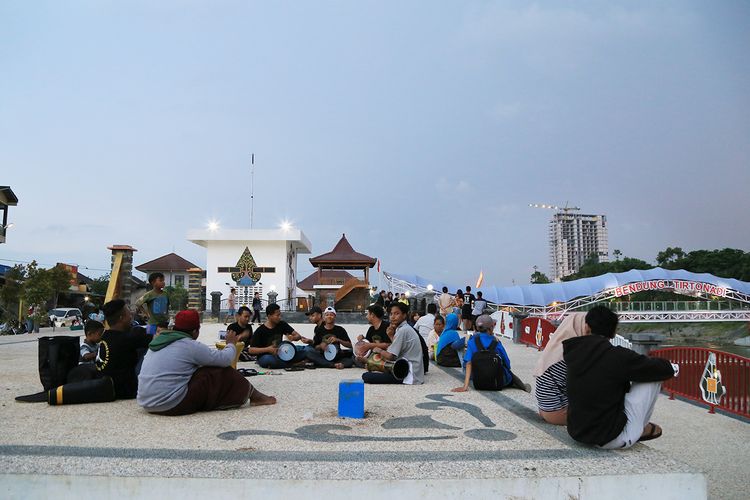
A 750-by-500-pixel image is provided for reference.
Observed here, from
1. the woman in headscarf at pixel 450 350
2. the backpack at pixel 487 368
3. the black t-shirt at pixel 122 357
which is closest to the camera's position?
the black t-shirt at pixel 122 357

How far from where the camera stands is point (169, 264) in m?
51.0

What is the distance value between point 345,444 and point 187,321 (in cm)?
186

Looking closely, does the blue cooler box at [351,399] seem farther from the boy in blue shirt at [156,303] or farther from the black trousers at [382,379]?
the boy in blue shirt at [156,303]

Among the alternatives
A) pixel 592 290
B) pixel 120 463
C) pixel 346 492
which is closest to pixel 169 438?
pixel 120 463

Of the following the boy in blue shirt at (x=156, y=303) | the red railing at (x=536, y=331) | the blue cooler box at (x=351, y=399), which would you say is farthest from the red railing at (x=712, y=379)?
the boy in blue shirt at (x=156, y=303)

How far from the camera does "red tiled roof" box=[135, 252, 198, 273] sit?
4966 centimetres

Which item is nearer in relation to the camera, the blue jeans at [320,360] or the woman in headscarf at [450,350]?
the blue jeans at [320,360]

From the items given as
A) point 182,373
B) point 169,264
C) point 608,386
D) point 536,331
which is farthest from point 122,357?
point 169,264

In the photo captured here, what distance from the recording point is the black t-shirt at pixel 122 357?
532cm

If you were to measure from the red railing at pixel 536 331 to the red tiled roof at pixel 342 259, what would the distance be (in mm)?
19415

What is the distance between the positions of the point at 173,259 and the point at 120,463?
51.6m

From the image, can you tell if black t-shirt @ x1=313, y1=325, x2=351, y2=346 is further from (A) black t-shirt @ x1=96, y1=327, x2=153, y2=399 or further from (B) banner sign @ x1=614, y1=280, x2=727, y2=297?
(B) banner sign @ x1=614, y1=280, x2=727, y2=297

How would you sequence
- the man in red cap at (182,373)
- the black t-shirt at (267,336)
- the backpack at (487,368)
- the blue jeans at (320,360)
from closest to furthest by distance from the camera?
1. the man in red cap at (182,373)
2. the backpack at (487,368)
3. the black t-shirt at (267,336)
4. the blue jeans at (320,360)

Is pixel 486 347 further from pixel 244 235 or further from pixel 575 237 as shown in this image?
pixel 575 237
